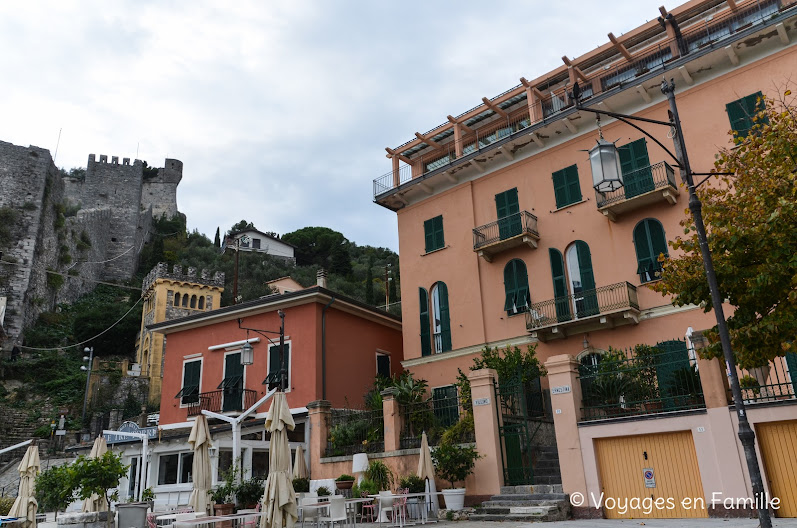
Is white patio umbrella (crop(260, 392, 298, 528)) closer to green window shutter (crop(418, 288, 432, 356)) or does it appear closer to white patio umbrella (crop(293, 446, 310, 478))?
white patio umbrella (crop(293, 446, 310, 478))

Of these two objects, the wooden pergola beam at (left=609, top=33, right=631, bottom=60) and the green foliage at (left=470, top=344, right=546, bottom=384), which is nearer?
the green foliage at (left=470, top=344, right=546, bottom=384)

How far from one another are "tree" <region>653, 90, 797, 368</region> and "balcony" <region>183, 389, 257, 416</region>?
15082 millimetres

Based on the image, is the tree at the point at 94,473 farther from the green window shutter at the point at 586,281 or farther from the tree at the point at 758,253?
the green window shutter at the point at 586,281

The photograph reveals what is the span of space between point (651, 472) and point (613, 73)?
1334 cm

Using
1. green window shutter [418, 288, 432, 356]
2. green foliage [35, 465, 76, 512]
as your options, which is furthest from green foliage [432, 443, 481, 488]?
green foliage [35, 465, 76, 512]

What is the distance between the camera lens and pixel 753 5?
55.1ft

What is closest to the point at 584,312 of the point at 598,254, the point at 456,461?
the point at 598,254

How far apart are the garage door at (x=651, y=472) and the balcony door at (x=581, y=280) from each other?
20.0 feet

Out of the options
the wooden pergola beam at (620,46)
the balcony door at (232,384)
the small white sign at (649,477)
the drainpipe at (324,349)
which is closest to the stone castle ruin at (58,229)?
the balcony door at (232,384)

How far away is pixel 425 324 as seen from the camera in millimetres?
20312

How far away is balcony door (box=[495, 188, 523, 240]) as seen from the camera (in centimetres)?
1859

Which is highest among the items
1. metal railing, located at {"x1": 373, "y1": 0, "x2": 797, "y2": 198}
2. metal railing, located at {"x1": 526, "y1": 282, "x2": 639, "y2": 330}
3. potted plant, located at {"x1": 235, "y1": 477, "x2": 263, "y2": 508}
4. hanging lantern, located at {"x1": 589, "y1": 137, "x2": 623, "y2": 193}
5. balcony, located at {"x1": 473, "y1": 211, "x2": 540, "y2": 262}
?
metal railing, located at {"x1": 373, "y1": 0, "x2": 797, "y2": 198}

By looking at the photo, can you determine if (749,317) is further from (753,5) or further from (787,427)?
(753,5)

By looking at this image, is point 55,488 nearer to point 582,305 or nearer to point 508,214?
point 582,305
